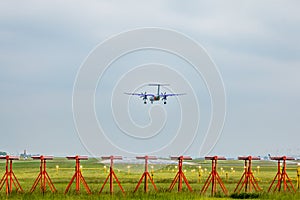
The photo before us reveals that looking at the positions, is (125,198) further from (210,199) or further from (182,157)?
(182,157)

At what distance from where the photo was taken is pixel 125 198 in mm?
27766

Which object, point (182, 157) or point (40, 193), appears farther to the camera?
point (182, 157)

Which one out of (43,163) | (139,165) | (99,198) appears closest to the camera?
(99,198)

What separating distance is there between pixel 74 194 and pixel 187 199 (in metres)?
5.71

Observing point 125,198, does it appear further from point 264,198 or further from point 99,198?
point 264,198

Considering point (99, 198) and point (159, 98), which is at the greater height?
point (159, 98)

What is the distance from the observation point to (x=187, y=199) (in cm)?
2728

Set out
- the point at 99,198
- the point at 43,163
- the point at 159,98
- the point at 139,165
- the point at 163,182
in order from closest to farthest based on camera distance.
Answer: the point at 99,198, the point at 43,163, the point at 139,165, the point at 163,182, the point at 159,98

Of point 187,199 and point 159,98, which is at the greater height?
point 159,98

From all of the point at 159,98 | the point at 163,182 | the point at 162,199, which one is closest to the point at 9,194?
the point at 162,199

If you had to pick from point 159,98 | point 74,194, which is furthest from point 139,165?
point 159,98

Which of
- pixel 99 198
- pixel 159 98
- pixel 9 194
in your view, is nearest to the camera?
pixel 99 198

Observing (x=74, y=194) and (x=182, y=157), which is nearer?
(x=74, y=194)

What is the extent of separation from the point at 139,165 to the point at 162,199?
40.7ft
